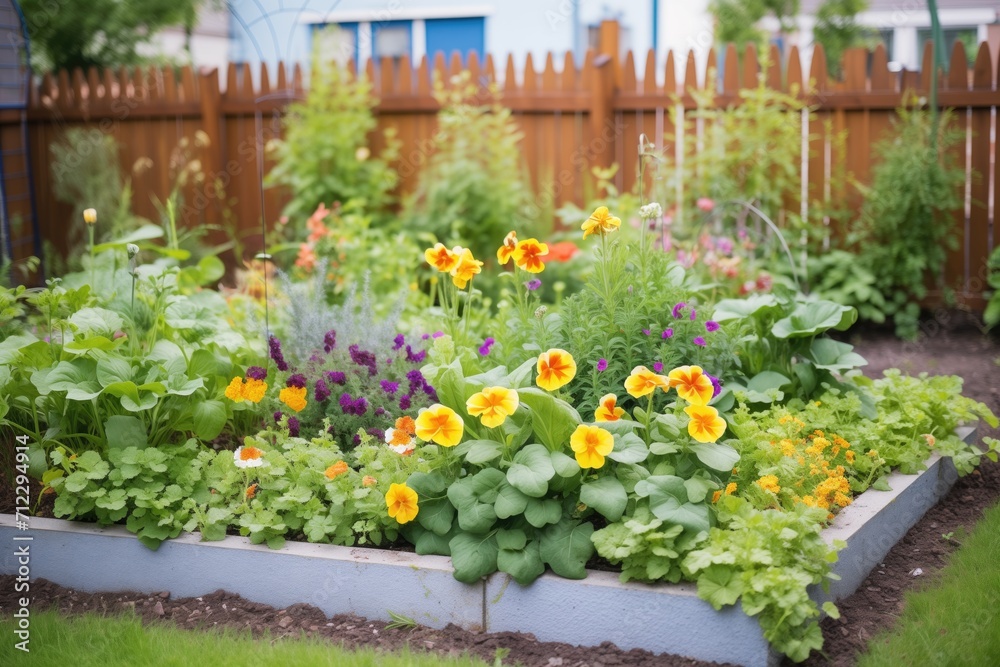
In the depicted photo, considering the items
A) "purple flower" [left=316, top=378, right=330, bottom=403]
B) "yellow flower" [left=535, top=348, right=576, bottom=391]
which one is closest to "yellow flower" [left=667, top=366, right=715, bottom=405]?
"yellow flower" [left=535, top=348, right=576, bottom=391]

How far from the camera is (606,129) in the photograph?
22.1 feet

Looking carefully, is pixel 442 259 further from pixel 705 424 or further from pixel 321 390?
pixel 705 424

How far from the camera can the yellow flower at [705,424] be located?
2.59 metres

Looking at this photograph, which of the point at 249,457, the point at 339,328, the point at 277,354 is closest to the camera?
the point at 249,457

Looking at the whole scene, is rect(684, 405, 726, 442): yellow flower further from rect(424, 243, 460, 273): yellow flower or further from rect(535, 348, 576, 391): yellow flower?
rect(424, 243, 460, 273): yellow flower

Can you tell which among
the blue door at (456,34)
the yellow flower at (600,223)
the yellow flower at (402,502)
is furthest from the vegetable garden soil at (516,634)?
the blue door at (456,34)

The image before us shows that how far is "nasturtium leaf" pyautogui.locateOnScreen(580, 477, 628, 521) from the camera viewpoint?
2.54 m

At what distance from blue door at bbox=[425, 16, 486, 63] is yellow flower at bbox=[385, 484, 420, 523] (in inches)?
462

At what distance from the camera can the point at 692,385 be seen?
2.67 metres

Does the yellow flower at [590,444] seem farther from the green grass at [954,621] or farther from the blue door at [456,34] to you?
the blue door at [456,34]

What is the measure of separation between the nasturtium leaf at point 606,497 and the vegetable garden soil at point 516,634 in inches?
13.0

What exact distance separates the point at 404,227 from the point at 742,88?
2.52m

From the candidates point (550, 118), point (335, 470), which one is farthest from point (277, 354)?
point (550, 118)

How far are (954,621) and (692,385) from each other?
931 millimetres
